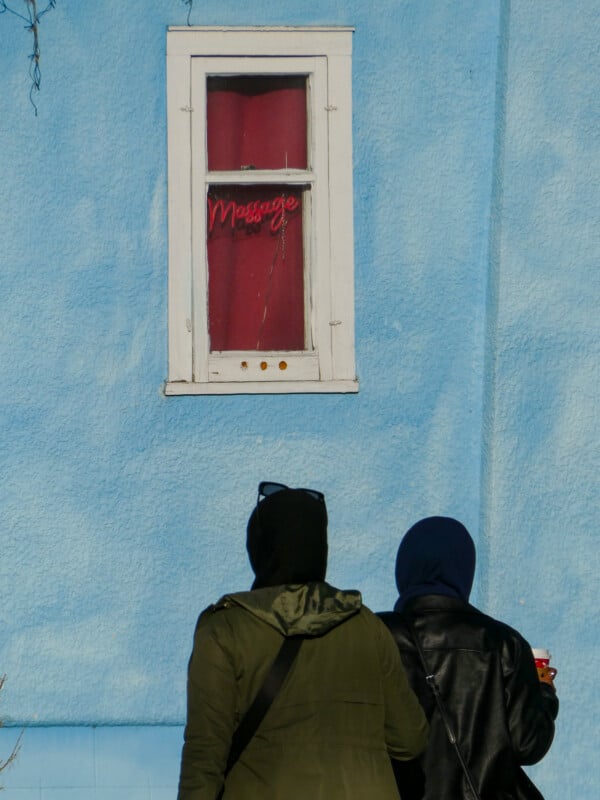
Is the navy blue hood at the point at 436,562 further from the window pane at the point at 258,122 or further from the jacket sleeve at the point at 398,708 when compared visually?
the window pane at the point at 258,122

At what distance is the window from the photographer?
5.32 metres

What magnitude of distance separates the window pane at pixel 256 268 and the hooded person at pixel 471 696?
204 cm

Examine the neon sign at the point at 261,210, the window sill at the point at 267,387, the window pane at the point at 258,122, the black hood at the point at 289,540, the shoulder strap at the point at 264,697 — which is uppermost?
the window pane at the point at 258,122

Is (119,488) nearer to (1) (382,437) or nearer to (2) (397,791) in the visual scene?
(1) (382,437)

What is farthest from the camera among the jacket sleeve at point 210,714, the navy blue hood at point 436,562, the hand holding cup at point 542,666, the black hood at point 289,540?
the hand holding cup at point 542,666

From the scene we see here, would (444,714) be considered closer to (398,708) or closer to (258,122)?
(398,708)

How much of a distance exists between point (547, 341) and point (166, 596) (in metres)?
1.90

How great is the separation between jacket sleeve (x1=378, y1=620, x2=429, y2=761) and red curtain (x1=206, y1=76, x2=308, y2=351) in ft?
7.64

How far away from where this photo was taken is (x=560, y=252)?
17.2 feet

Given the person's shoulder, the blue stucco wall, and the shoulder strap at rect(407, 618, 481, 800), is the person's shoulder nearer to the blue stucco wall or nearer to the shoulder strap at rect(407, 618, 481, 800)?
the shoulder strap at rect(407, 618, 481, 800)

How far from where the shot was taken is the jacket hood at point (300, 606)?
3.20 meters

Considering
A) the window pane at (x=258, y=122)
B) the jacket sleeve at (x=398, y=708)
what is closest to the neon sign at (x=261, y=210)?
the window pane at (x=258, y=122)

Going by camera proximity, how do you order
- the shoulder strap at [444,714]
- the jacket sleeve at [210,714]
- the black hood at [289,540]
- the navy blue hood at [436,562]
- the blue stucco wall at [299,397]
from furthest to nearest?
the blue stucco wall at [299,397]
the navy blue hood at [436,562]
the shoulder strap at [444,714]
the black hood at [289,540]
the jacket sleeve at [210,714]

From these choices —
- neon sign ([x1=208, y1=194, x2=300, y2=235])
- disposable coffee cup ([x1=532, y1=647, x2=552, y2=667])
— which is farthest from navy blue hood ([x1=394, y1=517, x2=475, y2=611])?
neon sign ([x1=208, y1=194, x2=300, y2=235])
